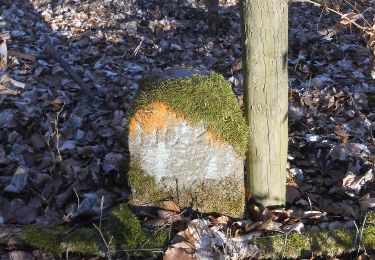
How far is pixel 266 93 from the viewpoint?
3043mm

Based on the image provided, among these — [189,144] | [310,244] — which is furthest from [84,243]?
[310,244]

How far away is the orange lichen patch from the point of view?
300 centimetres

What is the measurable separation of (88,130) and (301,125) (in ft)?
6.77

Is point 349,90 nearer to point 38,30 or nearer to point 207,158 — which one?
point 207,158

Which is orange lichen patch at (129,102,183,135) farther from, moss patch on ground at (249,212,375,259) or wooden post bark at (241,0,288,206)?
moss patch on ground at (249,212,375,259)

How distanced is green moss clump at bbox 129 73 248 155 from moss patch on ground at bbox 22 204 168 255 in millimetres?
708

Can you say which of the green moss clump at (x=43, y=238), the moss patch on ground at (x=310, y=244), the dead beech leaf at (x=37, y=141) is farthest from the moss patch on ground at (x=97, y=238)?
the dead beech leaf at (x=37, y=141)

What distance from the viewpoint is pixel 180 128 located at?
3.02m

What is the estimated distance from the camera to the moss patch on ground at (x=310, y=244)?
2938 millimetres

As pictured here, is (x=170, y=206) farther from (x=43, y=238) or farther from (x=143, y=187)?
(x=43, y=238)

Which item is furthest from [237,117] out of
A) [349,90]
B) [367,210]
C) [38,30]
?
[38,30]

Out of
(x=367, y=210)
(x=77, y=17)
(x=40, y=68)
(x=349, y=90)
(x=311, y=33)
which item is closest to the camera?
(x=367, y=210)

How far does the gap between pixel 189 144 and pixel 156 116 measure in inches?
11.1

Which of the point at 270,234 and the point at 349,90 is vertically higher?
the point at 349,90
